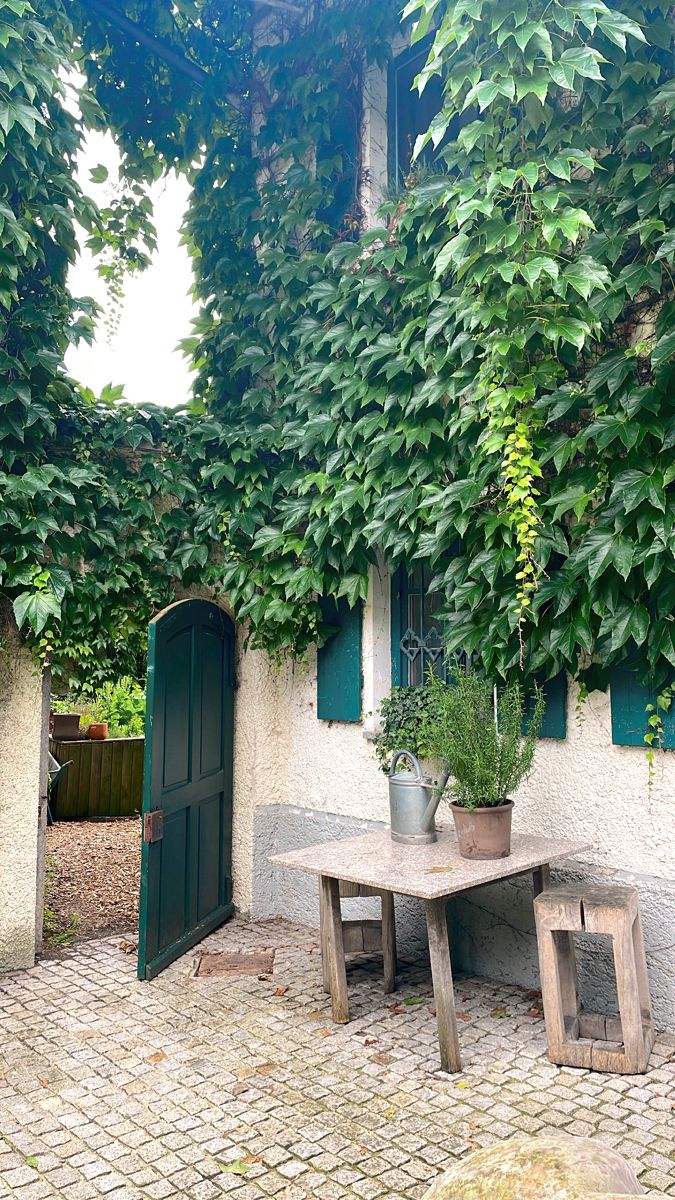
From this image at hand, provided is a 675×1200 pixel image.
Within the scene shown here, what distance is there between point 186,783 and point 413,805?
5.50ft

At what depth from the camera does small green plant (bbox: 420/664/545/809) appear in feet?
13.2

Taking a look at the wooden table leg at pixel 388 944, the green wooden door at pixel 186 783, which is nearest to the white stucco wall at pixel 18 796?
the green wooden door at pixel 186 783

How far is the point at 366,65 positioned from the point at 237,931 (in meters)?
5.72

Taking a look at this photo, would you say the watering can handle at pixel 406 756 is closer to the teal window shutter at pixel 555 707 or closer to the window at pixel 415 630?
the teal window shutter at pixel 555 707

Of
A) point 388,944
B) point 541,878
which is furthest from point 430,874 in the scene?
point 388,944

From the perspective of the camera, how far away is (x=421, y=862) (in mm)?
4016

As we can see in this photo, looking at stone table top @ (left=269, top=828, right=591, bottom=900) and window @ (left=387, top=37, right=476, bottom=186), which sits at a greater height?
window @ (left=387, top=37, right=476, bottom=186)

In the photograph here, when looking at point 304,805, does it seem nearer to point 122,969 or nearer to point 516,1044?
point 122,969

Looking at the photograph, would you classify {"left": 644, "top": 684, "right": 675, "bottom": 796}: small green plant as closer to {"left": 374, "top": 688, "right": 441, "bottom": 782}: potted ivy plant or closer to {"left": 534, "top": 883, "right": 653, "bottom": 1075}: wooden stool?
{"left": 534, "top": 883, "right": 653, "bottom": 1075}: wooden stool

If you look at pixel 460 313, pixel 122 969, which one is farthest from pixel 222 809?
pixel 460 313

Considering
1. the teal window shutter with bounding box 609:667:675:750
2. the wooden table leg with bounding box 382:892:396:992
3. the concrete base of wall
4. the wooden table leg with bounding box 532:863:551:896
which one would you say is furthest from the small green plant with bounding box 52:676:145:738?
the teal window shutter with bounding box 609:667:675:750

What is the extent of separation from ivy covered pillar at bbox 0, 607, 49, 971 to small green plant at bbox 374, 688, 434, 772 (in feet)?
6.85

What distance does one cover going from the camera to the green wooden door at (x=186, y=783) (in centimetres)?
500

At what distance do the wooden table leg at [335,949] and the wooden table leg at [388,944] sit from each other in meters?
0.42
